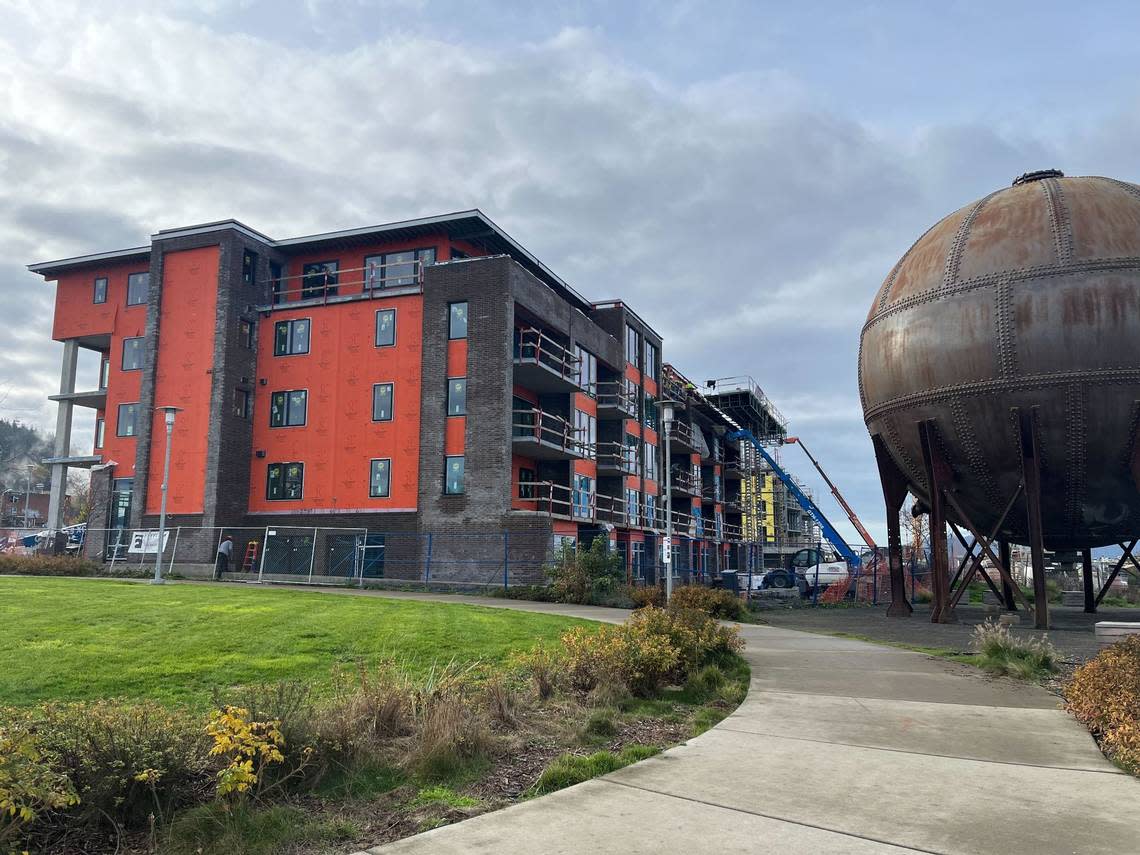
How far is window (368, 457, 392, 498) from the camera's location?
34.9m

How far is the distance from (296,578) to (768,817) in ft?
102

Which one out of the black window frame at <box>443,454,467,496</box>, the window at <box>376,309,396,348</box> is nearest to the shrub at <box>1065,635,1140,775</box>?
the black window frame at <box>443,454,467,496</box>

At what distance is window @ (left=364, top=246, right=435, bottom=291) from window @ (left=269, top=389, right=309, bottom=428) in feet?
19.5

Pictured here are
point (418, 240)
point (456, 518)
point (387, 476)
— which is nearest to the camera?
point (456, 518)

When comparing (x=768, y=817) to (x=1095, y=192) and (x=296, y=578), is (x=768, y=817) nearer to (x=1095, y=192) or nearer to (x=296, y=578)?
(x=1095, y=192)

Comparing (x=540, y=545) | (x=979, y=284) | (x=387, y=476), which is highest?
(x=979, y=284)

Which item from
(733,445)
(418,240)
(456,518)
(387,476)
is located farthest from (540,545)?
(733,445)

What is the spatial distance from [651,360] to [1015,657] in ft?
131

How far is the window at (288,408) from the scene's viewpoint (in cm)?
3731

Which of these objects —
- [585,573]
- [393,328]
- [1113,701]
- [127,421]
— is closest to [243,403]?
[127,421]

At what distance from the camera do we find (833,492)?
219 feet

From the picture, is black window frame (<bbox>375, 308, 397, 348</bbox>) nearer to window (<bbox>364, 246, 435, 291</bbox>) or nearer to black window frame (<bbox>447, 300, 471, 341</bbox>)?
window (<bbox>364, 246, 435, 291</bbox>)

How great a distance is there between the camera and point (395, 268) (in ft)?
126

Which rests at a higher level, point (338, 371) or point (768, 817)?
point (338, 371)
